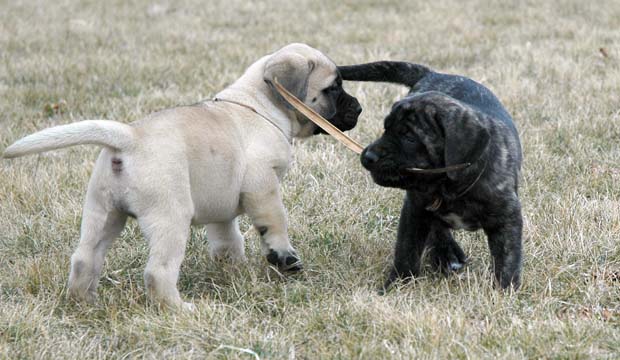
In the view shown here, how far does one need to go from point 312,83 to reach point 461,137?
1.13 meters

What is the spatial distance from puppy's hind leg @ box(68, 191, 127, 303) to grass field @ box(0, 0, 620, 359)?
0.12m

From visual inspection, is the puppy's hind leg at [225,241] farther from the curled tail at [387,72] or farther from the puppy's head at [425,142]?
the curled tail at [387,72]

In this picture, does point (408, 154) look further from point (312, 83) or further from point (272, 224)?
point (312, 83)

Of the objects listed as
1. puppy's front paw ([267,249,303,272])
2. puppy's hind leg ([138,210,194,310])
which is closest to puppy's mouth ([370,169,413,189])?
puppy's front paw ([267,249,303,272])

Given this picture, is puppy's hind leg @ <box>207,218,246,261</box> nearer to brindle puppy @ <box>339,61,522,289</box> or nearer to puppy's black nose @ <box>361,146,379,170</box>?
brindle puppy @ <box>339,61,522,289</box>

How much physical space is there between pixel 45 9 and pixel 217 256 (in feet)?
34.1

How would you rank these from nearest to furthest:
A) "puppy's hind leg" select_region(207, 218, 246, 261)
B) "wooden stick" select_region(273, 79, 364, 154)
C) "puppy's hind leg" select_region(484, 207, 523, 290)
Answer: "puppy's hind leg" select_region(484, 207, 523, 290)
"wooden stick" select_region(273, 79, 364, 154)
"puppy's hind leg" select_region(207, 218, 246, 261)

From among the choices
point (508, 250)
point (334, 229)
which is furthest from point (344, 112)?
point (508, 250)

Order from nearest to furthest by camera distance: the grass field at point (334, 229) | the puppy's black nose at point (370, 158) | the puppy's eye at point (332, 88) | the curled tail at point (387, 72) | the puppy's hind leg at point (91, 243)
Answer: the grass field at point (334, 229) < the puppy's hind leg at point (91, 243) < the puppy's black nose at point (370, 158) < the puppy's eye at point (332, 88) < the curled tail at point (387, 72)

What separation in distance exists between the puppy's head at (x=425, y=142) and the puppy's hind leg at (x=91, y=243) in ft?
4.20

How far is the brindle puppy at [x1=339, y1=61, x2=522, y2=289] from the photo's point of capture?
4227 millimetres

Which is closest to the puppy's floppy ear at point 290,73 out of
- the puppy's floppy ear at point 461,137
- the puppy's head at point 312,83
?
the puppy's head at point 312,83

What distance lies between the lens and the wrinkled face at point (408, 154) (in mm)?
4258

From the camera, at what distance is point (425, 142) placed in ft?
14.1
